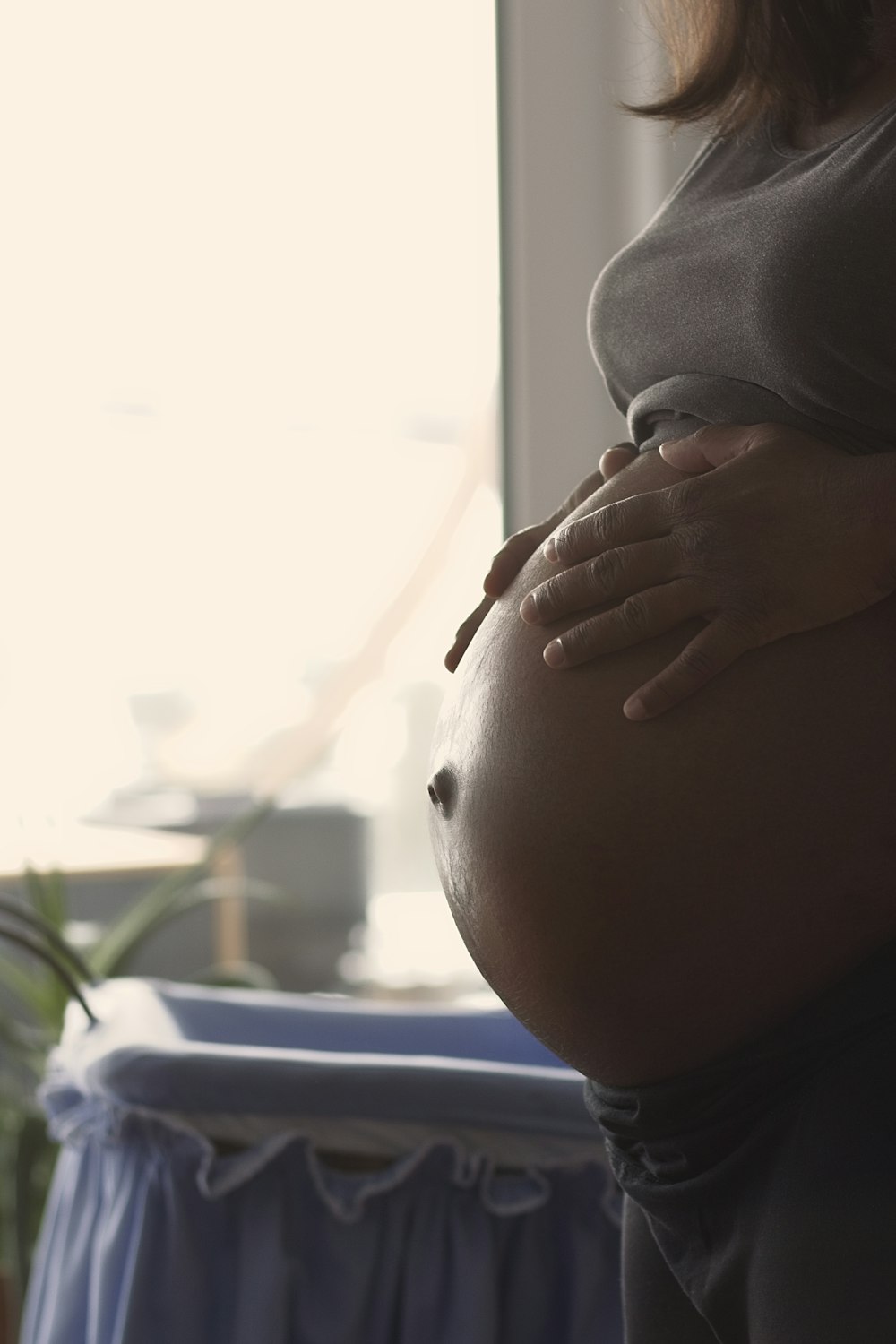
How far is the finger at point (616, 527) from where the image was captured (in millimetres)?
663

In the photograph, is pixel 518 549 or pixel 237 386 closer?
pixel 518 549

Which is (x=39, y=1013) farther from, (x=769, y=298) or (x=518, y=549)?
(x=769, y=298)

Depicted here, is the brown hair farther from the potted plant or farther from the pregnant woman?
the potted plant

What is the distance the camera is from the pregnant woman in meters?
0.57

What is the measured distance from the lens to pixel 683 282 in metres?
0.72

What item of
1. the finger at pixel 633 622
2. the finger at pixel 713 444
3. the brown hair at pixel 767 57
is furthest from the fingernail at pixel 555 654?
the brown hair at pixel 767 57

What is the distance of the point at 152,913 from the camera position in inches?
66.6

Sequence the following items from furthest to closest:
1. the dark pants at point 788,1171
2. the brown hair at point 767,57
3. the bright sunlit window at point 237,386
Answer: the bright sunlit window at point 237,386 → the brown hair at point 767,57 → the dark pants at point 788,1171

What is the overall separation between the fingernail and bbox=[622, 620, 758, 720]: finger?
60 mm

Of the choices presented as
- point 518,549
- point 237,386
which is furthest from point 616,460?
point 237,386

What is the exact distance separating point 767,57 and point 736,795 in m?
0.47

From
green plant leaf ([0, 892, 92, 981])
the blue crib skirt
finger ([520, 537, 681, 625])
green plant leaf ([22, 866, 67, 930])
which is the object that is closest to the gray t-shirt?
finger ([520, 537, 681, 625])

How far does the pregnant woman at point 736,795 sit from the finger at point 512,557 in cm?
7

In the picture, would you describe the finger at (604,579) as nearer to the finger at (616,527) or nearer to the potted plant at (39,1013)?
the finger at (616,527)
